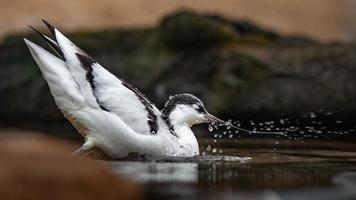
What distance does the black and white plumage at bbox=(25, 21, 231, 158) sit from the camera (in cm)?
837

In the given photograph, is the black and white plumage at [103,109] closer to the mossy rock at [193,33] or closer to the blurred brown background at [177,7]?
the mossy rock at [193,33]

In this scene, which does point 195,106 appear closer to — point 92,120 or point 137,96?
point 137,96

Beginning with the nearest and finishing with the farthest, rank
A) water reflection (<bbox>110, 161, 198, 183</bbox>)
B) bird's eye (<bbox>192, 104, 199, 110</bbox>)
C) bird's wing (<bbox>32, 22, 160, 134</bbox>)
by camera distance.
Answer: water reflection (<bbox>110, 161, 198, 183</bbox>)
bird's wing (<bbox>32, 22, 160, 134</bbox>)
bird's eye (<bbox>192, 104, 199, 110</bbox>)

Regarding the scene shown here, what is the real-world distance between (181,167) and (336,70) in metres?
5.46

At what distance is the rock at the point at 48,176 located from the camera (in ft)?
16.5

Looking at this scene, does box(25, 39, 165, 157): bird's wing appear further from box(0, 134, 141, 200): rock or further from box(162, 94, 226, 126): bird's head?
box(0, 134, 141, 200): rock

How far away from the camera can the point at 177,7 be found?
1828 cm

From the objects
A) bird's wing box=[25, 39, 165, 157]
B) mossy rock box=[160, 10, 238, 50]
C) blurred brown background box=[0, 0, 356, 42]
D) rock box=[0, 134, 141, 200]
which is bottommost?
rock box=[0, 134, 141, 200]

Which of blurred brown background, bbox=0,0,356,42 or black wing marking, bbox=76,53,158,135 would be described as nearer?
black wing marking, bbox=76,53,158,135

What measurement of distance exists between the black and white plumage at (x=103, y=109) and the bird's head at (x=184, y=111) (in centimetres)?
20

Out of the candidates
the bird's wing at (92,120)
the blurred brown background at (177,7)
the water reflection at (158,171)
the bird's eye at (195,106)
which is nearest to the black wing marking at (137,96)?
the bird's wing at (92,120)

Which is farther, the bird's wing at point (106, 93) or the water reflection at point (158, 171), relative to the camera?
the bird's wing at point (106, 93)

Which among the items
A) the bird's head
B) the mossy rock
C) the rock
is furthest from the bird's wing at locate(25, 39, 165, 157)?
the mossy rock

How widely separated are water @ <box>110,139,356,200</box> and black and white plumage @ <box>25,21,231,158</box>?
0.56ft
